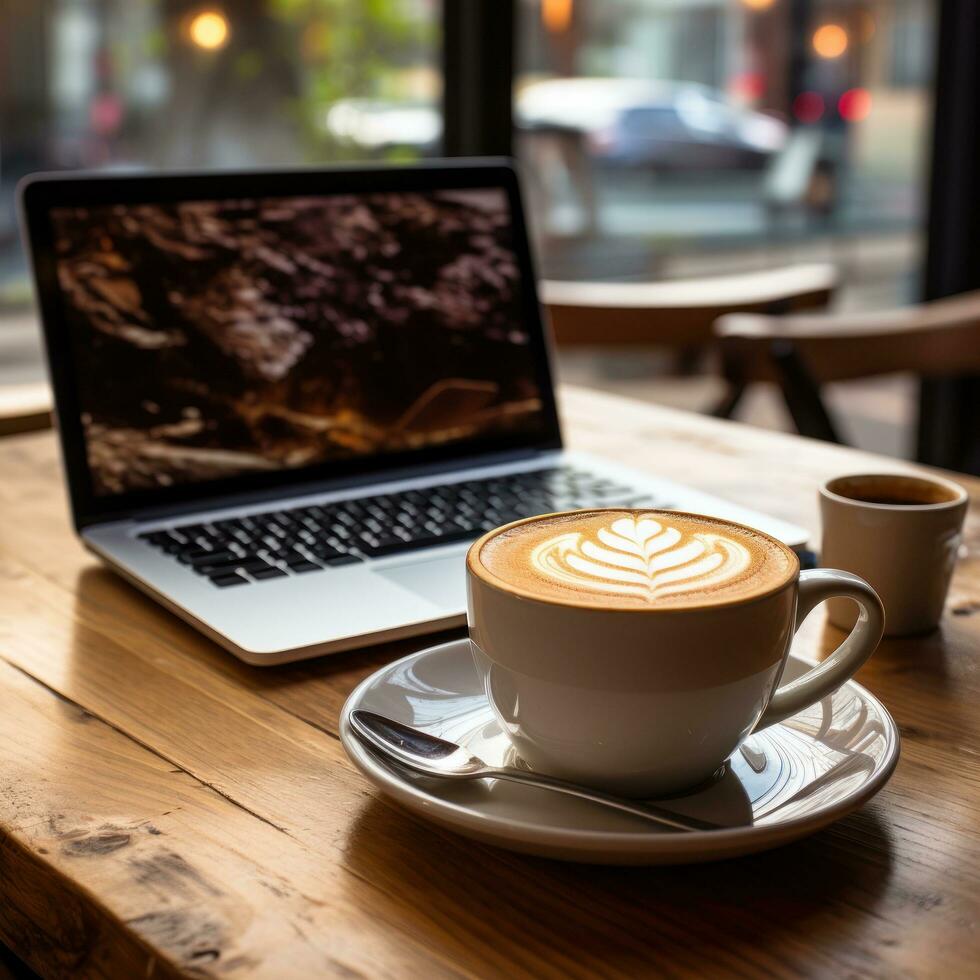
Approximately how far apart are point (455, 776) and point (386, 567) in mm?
282

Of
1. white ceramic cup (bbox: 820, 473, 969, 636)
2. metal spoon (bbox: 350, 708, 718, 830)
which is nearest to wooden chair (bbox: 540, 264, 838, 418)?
white ceramic cup (bbox: 820, 473, 969, 636)

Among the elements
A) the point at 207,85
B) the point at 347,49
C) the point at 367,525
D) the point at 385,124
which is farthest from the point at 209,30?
the point at 367,525

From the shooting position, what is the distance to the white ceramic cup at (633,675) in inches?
17.5

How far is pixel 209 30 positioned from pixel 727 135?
3.62ft

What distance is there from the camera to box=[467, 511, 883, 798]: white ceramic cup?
444mm

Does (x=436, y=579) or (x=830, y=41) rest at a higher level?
(x=830, y=41)

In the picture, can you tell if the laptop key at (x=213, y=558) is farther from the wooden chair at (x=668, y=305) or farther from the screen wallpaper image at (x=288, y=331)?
the wooden chair at (x=668, y=305)

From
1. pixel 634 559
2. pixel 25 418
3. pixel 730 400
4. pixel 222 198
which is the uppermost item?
pixel 222 198

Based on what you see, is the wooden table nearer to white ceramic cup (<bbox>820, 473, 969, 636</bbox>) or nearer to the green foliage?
white ceramic cup (<bbox>820, 473, 969, 636</bbox>)

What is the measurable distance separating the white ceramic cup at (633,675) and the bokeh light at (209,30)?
1.55 meters

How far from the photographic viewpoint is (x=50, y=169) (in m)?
1.75

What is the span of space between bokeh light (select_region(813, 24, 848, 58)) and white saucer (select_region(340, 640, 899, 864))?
225cm

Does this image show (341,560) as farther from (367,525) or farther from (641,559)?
(641,559)

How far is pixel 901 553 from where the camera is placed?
70 centimetres
